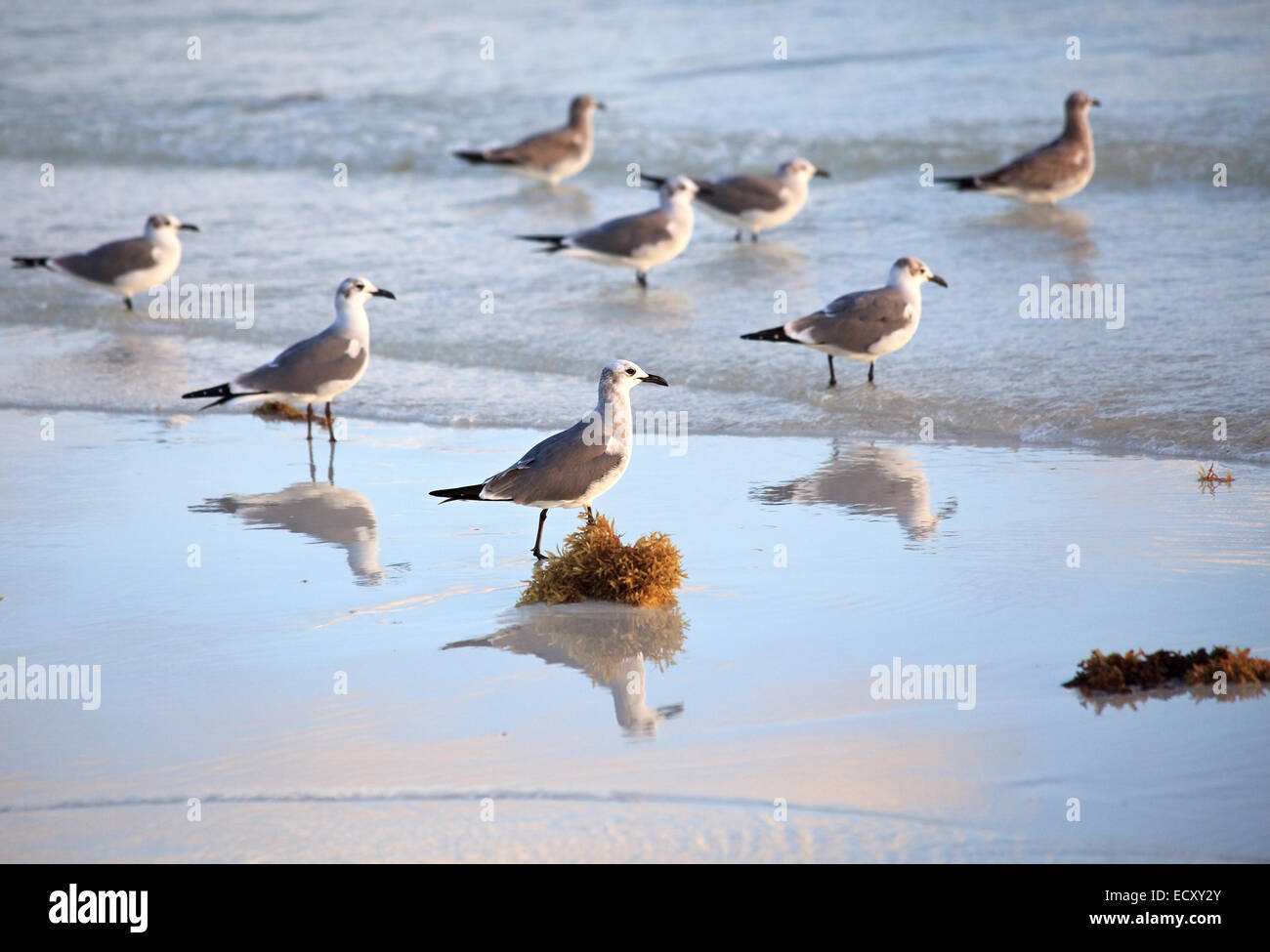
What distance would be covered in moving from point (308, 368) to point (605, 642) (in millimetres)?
3815

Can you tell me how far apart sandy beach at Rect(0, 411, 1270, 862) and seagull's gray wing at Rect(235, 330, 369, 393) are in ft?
2.53

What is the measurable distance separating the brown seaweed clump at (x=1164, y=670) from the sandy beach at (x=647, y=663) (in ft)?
0.32

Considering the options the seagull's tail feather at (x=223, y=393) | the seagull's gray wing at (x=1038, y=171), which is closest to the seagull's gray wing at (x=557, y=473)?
the seagull's tail feather at (x=223, y=393)

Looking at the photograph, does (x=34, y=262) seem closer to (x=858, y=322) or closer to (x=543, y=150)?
(x=543, y=150)

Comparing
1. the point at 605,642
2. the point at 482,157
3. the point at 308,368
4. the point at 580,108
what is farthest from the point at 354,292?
the point at 580,108

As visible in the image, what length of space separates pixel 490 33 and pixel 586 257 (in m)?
14.8

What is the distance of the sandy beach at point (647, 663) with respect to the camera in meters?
3.84

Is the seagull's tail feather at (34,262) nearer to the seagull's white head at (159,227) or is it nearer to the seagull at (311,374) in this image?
the seagull's white head at (159,227)

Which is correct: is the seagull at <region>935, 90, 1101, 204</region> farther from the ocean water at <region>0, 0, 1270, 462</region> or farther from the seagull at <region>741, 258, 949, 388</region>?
the seagull at <region>741, 258, 949, 388</region>

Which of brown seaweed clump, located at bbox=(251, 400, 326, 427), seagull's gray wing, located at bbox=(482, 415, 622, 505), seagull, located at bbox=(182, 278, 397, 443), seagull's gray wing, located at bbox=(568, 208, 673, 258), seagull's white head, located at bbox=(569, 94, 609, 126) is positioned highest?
seagull's white head, located at bbox=(569, 94, 609, 126)

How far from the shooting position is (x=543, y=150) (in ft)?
55.4

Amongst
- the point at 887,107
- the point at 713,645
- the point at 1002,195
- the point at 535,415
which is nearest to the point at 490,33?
the point at 887,107

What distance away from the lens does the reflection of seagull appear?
20.7ft

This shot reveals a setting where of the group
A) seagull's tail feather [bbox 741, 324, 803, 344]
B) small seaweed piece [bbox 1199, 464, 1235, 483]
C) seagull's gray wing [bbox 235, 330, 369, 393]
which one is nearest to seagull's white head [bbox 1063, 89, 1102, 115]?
seagull's tail feather [bbox 741, 324, 803, 344]
